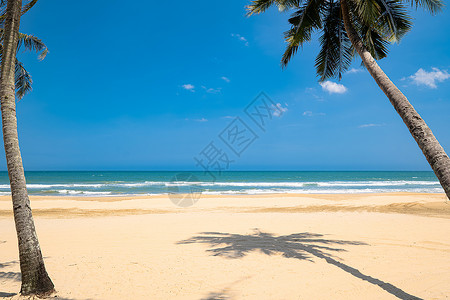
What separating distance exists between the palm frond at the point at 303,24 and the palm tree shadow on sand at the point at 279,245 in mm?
5833

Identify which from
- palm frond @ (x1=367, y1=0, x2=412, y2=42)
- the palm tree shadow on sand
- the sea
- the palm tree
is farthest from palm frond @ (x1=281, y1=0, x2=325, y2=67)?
the sea

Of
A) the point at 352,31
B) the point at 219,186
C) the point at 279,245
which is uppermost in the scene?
the point at 352,31

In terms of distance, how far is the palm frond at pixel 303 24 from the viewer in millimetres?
7273

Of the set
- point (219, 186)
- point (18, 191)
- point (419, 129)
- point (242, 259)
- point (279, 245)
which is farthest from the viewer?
point (219, 186)

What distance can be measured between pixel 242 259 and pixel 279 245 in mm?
1541

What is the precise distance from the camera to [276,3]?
768 cm

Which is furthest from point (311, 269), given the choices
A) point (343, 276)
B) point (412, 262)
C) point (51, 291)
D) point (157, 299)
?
point (51, 291)

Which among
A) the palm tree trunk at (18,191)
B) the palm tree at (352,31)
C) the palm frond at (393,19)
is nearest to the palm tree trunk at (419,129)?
the palm tree at (352,31)

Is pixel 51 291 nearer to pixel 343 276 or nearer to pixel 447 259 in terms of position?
pixel 343 276

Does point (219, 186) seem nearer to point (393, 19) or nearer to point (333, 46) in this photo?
point (333, 46)

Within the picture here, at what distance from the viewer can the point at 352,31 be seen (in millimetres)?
5855

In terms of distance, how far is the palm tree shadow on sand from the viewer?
5953 mm

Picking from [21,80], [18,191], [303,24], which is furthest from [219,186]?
[18,191]

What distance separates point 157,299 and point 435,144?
15.7 ft
